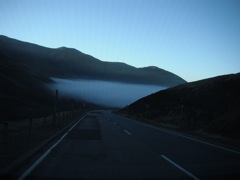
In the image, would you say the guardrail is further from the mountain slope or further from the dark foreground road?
the mountain slope

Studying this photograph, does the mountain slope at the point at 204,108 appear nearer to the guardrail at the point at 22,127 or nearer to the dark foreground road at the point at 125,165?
the guardrail at the point at 22,127

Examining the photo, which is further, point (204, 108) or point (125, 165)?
point (204, 108)

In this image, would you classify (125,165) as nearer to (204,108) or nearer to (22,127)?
(22,127)

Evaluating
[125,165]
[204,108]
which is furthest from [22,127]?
[204,108]

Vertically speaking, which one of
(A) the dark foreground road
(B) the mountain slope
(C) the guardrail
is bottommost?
(A) the dark foreground road

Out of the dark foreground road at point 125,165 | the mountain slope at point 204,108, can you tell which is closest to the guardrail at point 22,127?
the dark foreground road at point 125,165

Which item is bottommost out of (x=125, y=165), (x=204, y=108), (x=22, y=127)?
(x=125, y=165)

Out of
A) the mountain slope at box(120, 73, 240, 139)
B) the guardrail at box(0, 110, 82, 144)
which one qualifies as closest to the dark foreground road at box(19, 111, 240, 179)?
the guardrail at box(0, 110, 82, 144)

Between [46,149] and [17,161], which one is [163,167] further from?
Result: [46,149]

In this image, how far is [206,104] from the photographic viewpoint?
5281 centimetres

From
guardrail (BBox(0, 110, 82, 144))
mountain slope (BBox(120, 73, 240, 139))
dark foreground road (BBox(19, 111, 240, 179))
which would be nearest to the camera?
dark foreground road (BBox(19, 111, 240, 179))

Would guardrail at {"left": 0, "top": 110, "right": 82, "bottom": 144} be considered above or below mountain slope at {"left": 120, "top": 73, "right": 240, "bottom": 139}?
below

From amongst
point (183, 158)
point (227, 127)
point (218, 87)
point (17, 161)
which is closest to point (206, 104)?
point (218, 87)

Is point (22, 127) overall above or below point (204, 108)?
below
